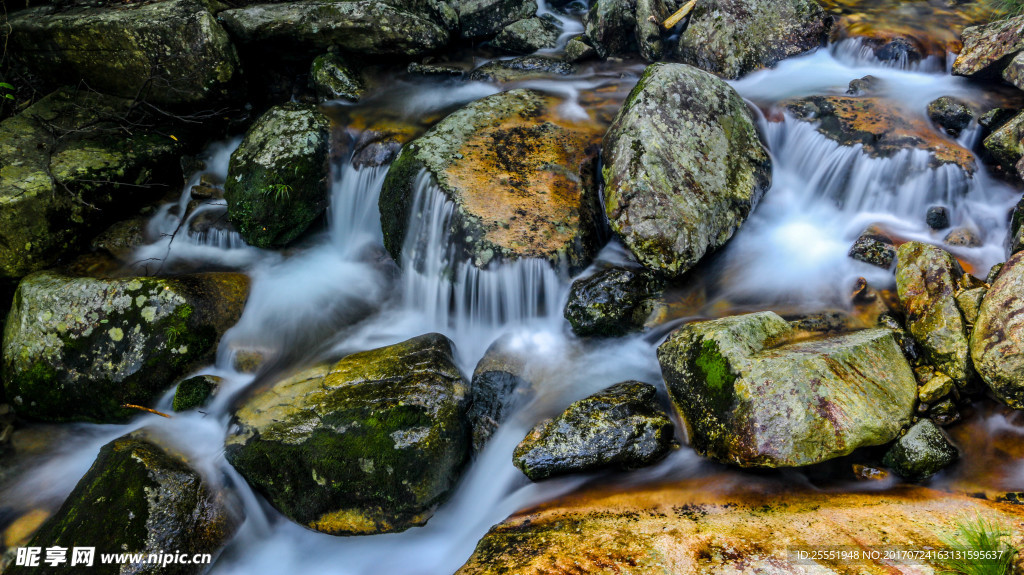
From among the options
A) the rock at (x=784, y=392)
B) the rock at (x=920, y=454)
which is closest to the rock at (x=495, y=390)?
the rock at (x=784, y=392)

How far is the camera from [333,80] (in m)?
7.71

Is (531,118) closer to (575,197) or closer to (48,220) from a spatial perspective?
(575,197)

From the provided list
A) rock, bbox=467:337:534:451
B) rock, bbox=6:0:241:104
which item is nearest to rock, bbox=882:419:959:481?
rock, bbox=467:337:534:451

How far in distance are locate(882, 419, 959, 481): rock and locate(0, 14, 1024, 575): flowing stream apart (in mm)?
154

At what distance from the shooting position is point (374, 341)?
229 inches

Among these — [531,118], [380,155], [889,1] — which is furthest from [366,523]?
[889,1]

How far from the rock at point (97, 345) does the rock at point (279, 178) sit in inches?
53.1

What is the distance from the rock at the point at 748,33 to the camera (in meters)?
7.47

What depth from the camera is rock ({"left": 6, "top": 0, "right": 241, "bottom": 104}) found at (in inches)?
267

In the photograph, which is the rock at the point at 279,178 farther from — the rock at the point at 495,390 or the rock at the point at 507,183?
the rock at the point at 495,390

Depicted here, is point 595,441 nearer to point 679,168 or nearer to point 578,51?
point 679,168

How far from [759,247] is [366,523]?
4938mm

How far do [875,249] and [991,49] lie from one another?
3.58 m

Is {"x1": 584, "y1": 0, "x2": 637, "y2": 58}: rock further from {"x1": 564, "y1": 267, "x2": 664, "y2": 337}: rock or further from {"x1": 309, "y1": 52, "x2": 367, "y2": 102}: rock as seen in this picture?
{"x1": 564, "y1": 267, "x2": 664, "y2": 337}: rock
